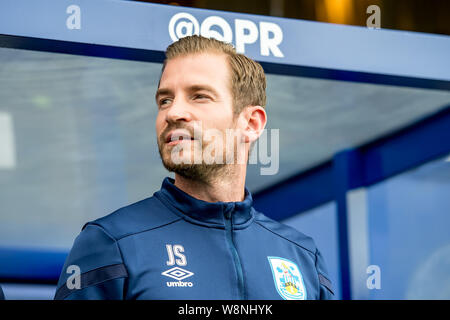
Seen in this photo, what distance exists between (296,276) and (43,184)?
4.26 meters

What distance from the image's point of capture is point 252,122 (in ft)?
6.29

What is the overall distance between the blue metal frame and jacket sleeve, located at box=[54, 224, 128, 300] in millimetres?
1070

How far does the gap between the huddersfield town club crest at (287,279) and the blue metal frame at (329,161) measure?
1.11 meters

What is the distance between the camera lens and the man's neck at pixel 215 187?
1.82 m

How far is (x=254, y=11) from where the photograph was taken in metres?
3.94

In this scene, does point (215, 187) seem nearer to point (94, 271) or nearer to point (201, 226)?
point (201, 226)

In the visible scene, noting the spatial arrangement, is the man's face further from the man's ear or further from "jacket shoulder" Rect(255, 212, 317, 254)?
"jacket shoulder" Rect(255, 212, 317, 254)

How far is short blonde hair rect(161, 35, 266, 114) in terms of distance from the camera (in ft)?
6.08

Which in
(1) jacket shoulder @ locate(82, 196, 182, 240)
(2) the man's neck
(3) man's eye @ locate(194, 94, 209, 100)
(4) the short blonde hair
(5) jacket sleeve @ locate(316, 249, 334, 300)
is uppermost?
(4) the short blonde hair

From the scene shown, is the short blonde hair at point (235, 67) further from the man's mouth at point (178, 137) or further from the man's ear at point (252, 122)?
the man's mouth at point (178, 137)

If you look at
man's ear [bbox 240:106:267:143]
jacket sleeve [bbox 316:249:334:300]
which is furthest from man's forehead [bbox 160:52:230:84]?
jacket sleeve [bbox 316:249:334:300]

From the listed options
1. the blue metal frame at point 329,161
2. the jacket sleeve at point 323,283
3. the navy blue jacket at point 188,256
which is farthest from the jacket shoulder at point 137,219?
the blue metal frame at point 329,161
